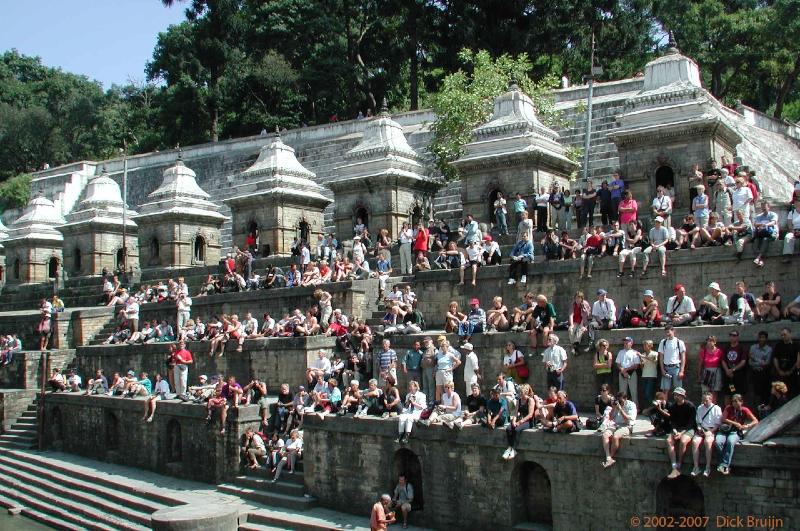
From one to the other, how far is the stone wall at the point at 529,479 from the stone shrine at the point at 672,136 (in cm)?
974

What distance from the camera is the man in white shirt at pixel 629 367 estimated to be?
45.5 ft

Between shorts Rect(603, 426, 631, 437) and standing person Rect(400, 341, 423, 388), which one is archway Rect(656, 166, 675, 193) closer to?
standing person Rect(400, 341, 423, 388)

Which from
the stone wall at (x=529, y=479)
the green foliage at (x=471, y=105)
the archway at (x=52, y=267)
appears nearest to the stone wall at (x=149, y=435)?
the stone wall at (x=529, y=479)

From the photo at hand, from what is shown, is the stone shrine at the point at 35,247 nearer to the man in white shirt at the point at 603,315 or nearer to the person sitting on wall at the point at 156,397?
the person sitting on wall at the point at 156,397

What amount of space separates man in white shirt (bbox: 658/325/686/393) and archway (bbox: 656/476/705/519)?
1983mm

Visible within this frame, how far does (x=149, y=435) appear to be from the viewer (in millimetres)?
21281

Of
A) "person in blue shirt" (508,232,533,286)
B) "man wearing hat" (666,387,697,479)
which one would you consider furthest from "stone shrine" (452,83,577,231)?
"man wearing hat" (666,387,697,479)

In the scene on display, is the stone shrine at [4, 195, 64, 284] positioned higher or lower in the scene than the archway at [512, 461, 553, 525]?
higher

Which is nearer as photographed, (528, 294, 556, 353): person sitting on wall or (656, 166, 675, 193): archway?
(528, 294, 556, 353): person sitting on wall

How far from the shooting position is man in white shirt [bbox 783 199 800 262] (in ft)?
48.0

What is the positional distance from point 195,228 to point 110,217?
5124 millimetres

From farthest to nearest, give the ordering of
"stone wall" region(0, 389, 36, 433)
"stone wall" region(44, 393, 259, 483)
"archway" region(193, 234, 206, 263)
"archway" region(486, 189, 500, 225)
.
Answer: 1. "archway" region(193, 234, 206, 263)
2. "stone wall" region(0, 389, 36, 433)
3. "archway" region(486, 189, 500, 225)
4. "stone wall" region(44, 393, 259, 483)

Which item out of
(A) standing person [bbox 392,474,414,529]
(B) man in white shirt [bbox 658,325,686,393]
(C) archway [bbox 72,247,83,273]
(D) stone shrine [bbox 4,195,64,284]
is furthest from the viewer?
(D) stone shrine [bbox 4,195,64,284]

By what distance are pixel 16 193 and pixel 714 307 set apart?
47182mm
